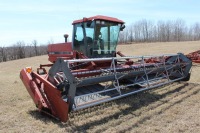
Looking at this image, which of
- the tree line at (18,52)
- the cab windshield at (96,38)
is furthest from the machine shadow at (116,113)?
the tree line at (18,52)

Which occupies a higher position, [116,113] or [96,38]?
[96,38]

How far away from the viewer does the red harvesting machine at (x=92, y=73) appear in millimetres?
4516

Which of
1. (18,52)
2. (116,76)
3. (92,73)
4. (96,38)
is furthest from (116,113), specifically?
(18,52)

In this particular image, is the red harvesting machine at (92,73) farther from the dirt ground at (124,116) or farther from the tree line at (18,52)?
the tree line at (18,52)

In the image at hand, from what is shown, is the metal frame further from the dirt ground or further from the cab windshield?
the cab windshield

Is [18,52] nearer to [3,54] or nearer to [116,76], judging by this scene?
[3,54]

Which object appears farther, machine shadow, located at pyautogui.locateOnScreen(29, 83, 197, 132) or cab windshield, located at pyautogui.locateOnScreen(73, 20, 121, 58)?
cab windshield, located at pyautogui.locateOnScreen(73, 20, 121, 58)

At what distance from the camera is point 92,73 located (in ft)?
17.7

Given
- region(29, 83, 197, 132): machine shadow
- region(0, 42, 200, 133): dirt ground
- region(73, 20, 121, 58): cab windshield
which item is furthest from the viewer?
region(73, 20, 121, 58): cab windshield

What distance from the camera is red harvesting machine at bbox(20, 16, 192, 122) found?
4516 mm

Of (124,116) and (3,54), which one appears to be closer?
(124,116)

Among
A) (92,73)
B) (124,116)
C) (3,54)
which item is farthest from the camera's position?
(3,54)

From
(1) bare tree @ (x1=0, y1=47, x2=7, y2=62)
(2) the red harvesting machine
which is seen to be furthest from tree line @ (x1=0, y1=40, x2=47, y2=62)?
(2) the red harvesting machine

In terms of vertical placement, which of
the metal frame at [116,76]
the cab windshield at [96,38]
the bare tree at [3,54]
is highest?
the cab windshield at [96,38]
